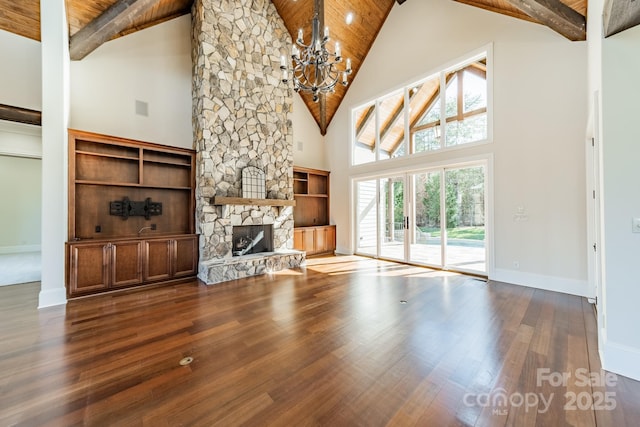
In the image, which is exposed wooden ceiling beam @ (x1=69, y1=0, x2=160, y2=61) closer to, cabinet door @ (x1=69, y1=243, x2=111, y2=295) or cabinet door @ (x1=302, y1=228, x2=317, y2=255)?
cabinet door @ (x1=69, y1=243, x2=111, y2=295)

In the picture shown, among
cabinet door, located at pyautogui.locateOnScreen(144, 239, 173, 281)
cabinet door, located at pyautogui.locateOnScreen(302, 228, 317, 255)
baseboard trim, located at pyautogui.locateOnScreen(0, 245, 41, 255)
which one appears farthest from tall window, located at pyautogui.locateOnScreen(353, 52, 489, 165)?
baseboard trim, located at pyautogui.locateOnScreen(0, 245, 41, 255)

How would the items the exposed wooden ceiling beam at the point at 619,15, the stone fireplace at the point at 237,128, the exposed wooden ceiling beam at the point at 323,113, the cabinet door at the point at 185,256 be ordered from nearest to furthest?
1. the exposed wooden ceiling beam at the point at 619,15
2. the cabinet door at the point at 185,256
3. the stone fireplace at the point at 237,128
4. the exposed wooden ceiling beam at the point at 323,113

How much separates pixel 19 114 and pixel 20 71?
0.82 metres

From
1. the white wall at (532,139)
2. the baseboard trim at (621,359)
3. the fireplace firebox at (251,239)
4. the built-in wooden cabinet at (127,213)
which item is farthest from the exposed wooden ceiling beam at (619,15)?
the built-in wooden cabinet at (127,213)

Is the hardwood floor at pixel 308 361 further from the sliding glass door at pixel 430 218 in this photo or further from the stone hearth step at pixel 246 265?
the sliding glass door at pixel 430 218

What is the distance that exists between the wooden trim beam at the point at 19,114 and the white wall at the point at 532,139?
295 inches

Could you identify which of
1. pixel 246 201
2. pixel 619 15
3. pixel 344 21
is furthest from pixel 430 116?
pixel 246 201

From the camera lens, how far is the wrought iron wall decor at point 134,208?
15.0ft

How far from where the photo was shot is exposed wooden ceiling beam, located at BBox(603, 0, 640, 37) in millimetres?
1773

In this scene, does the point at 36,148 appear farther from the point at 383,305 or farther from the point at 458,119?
the point at 458,119

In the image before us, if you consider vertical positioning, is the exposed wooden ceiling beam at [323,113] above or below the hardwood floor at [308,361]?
above

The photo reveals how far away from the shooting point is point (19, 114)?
157 inches

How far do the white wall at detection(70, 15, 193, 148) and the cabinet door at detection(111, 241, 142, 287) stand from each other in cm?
227

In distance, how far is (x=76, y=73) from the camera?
441 cm
